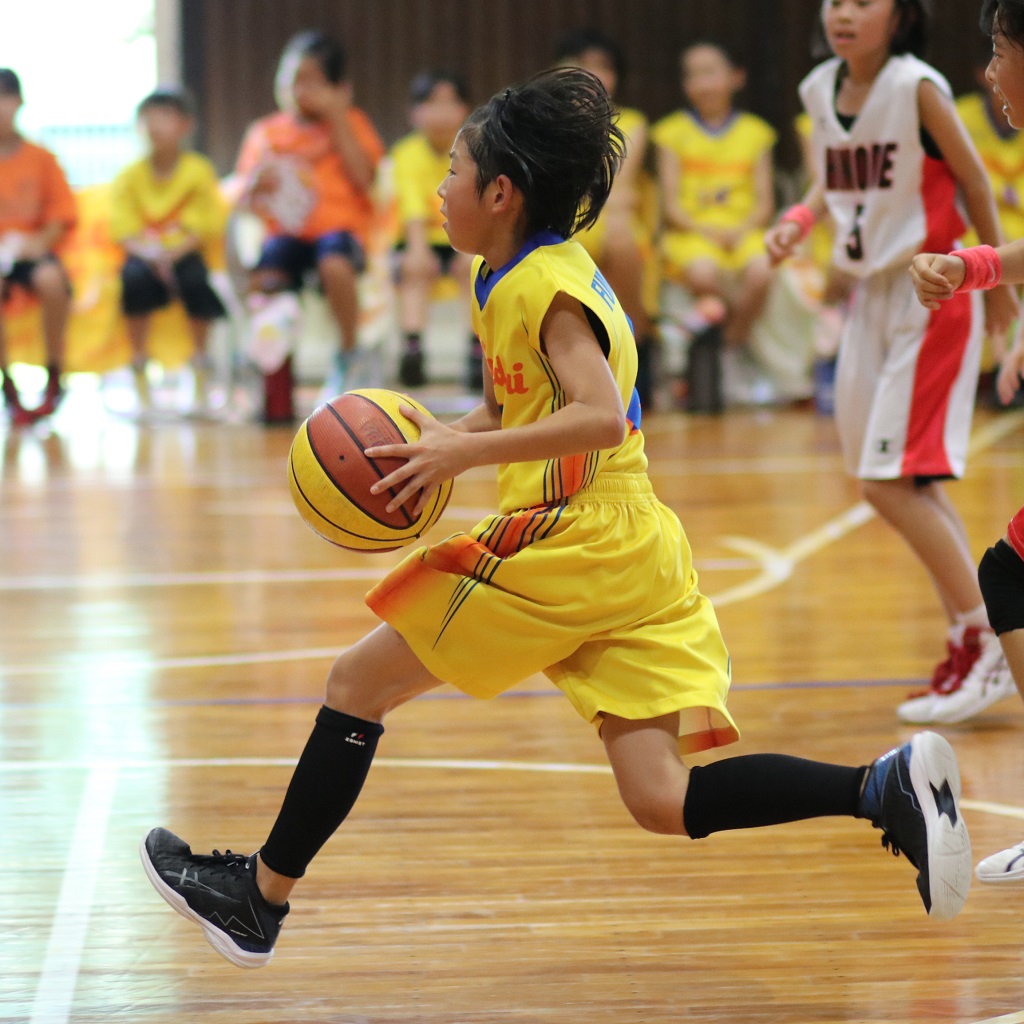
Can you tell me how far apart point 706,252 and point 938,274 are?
6.26m

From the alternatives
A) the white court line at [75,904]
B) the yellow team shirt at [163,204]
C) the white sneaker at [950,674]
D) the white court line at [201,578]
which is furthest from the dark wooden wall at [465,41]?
the white court line at [75,904]

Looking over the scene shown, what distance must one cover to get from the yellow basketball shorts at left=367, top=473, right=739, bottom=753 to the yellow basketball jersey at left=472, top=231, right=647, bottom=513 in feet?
0.10

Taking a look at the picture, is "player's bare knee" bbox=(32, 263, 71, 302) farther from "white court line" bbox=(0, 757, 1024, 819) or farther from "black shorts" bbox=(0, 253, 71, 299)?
"white court line" bbox=(0, 757, 1024, 819)

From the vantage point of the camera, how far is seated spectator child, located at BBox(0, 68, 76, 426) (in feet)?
26.9

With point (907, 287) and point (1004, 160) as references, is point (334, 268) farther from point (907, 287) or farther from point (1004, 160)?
point (907, 287)

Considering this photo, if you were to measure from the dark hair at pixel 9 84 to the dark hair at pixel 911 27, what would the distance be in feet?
19.6

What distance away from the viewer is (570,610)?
1.88 m

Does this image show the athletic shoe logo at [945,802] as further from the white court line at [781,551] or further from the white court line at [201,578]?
the white court line at [201,578]

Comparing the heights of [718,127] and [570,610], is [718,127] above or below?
above

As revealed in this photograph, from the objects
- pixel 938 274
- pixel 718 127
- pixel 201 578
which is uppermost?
pixel 938 274

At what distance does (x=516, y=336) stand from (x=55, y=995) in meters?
0.95

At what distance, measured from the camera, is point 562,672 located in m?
1.97

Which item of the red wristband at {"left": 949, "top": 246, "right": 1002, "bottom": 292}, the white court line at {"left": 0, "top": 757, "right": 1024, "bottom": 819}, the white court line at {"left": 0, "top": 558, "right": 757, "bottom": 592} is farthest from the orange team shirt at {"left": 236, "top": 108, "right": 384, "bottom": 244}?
the red wristband at {"left": 949, "top": 246, "right": 1002, "bottom": 292}

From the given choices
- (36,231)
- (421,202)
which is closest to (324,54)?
(421,202)
